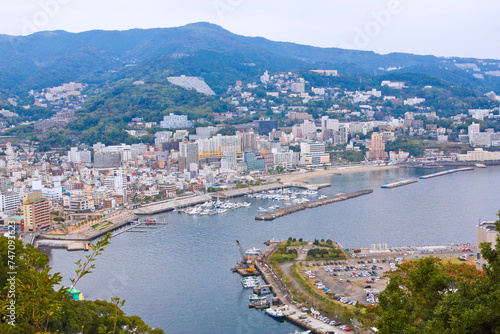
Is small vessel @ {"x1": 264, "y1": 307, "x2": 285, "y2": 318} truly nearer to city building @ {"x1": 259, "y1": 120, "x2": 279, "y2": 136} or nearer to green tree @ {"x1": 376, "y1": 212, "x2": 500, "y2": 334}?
green tree @ {"x1": 376, "y1": 212, "x2": 500, "y2": 334}

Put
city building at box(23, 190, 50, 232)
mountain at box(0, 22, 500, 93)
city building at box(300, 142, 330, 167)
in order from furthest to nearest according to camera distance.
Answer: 1. mountain at box(0, 22, 500, 93)
2. city building at box(300, 142, 330, 167)
3. city building at box(23, 190, 50, 232)

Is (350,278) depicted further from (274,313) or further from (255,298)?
(274,313)

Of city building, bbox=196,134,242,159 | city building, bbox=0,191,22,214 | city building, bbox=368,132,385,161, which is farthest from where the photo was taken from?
city building, bbox=368,132,385,161

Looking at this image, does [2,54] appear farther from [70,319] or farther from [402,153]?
[70,319]

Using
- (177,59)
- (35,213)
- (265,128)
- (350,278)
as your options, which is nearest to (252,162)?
(265,128)

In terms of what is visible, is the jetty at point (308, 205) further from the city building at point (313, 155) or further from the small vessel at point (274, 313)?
the city building at point (313, 155)

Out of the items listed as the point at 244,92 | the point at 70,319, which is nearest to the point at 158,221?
the point at 70,319

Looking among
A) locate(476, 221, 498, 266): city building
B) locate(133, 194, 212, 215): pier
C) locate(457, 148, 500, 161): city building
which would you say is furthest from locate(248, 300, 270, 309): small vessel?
locate(457, 148, 500, 161): city building
